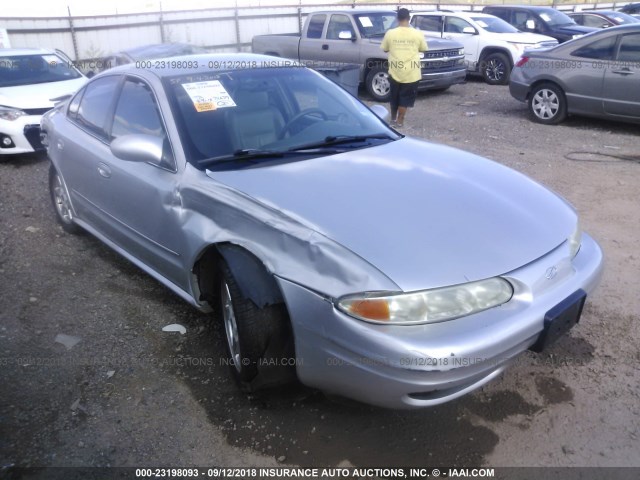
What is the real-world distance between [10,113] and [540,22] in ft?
43.5

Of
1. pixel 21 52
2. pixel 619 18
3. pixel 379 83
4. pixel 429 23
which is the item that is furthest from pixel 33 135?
pixel 619 18

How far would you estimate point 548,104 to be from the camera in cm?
883

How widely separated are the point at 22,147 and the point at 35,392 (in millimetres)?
5303

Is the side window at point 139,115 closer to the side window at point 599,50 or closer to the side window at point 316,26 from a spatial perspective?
the side window at point 599,50

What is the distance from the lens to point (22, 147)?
7262 mm

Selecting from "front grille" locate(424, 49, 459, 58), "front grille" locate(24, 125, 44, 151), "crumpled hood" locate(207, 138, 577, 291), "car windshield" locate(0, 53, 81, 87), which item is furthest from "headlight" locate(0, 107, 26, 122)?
"front grille" locate(424, 49, 459, 58)

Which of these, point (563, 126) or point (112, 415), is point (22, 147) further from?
point (563, 126)

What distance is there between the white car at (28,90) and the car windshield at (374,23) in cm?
570

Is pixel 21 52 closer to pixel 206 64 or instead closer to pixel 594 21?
pixel 206 64

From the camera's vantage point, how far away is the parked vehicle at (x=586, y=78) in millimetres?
7891

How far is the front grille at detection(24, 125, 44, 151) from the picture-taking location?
721 centimetres

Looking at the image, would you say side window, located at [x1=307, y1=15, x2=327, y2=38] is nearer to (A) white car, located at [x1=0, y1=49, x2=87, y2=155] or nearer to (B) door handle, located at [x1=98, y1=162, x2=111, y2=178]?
(A) white car, located at [x1=0, y1=49, x2=87, y2=155]

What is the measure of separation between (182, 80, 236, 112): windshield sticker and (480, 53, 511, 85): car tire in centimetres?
1063

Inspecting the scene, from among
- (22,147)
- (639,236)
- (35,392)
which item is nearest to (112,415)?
(35,392)
